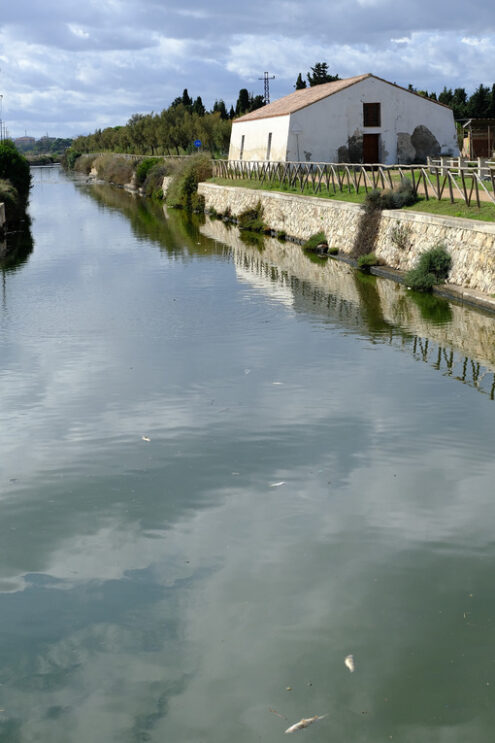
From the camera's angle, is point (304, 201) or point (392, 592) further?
point (304, 201)

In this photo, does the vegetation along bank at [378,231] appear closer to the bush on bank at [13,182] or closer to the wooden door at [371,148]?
the wooden door at [371,148]

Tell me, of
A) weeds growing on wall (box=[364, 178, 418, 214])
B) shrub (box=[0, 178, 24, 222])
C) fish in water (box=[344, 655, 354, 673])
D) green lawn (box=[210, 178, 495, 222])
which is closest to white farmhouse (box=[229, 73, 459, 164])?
green lawn (box=[210, 178, 495, 222])

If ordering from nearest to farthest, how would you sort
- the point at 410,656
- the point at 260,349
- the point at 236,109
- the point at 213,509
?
the point at 410,656
the point at 213,509
the point at 260,349
the point at 236,109

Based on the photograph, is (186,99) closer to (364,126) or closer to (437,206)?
(364,126)

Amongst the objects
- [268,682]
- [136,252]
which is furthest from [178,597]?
[136,252]

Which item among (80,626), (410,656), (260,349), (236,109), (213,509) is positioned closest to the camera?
(410,656)

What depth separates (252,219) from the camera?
33.2 metres

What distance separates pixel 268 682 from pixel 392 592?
1.33m

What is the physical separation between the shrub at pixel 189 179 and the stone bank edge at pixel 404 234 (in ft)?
46.2

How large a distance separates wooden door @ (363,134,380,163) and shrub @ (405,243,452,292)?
2463 centimetres

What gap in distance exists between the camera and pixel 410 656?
17.9 ft

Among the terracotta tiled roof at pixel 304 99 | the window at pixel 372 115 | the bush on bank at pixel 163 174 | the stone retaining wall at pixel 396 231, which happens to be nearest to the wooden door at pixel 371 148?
the window at pixel 372 115

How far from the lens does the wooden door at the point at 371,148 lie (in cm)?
4103

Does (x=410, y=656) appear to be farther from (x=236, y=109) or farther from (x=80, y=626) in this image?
(x=236, y=109)
